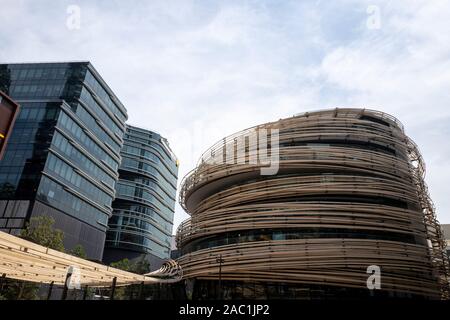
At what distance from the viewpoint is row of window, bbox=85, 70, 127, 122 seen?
60594 mm

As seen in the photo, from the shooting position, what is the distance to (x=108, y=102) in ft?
221

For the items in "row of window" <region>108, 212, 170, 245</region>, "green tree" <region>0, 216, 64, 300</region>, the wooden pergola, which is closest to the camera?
the wooden pergola

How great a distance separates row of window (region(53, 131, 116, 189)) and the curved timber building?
30.6 meters

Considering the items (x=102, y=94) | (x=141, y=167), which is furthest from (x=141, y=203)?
(x=102, y=94)

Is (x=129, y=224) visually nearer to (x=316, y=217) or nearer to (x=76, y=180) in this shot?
(x=76, y=180)

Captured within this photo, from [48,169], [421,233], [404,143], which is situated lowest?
[421,233]

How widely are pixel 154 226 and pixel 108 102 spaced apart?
36480 mm

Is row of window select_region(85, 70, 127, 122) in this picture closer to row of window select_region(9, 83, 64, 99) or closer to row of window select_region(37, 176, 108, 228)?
row of window select_region(9, 83, 64, 99)

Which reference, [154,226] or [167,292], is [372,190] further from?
[154,226]

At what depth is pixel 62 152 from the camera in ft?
171

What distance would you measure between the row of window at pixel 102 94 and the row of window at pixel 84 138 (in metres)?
8.77

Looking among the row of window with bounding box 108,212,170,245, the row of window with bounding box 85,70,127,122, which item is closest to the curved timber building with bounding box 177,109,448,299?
the row of window with bounding box 85,70,127,122

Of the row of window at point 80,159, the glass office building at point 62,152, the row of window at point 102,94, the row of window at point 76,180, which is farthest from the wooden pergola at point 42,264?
the row of window at point 102,94
